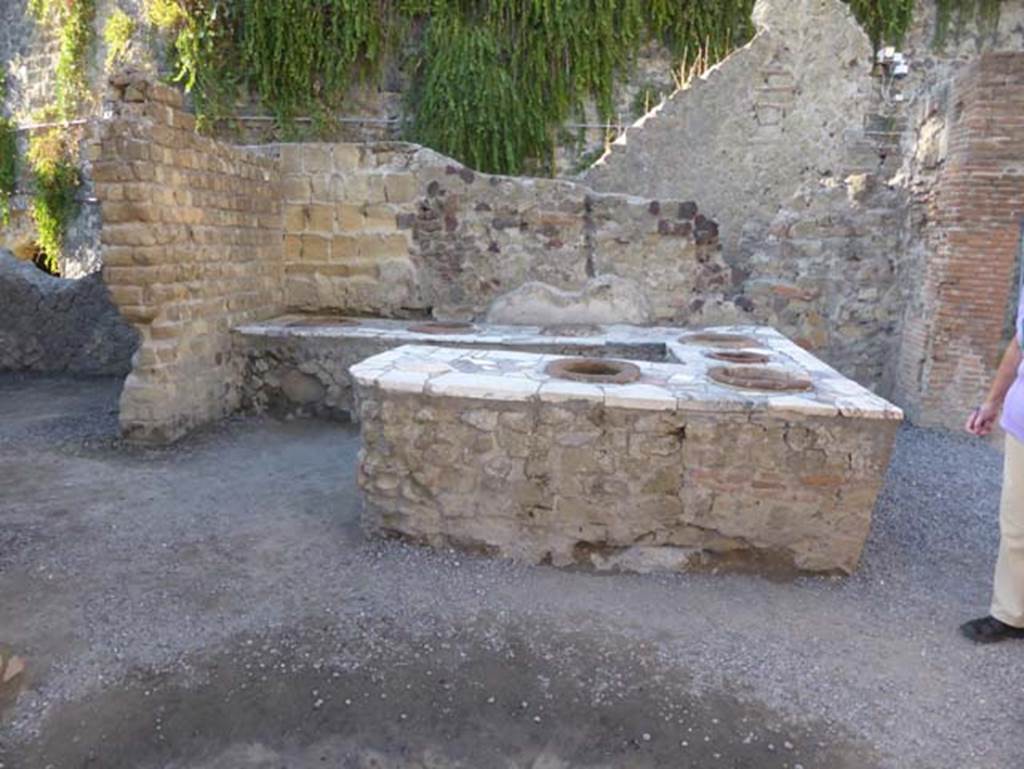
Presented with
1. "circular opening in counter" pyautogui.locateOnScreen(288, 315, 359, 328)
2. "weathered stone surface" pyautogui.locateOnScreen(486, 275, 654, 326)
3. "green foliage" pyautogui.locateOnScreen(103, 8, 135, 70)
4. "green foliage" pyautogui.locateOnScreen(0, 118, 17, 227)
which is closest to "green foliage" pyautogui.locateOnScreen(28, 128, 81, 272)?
"green foliage" pyautogui.locateOnScreen(0, 118, 17, 227)

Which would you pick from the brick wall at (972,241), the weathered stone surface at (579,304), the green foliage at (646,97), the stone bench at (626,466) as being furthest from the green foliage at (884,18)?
the stone bench at (626,466)

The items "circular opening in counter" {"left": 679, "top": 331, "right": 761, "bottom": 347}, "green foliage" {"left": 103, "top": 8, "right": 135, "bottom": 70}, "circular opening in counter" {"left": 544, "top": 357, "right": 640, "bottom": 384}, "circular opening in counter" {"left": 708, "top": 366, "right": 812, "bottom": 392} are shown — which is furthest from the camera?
"green foliage" {"left": 103, "top": 8, "right": 135, "bottom": 70}

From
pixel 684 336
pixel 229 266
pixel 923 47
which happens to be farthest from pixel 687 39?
pixel 229 266

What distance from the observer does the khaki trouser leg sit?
2.85m

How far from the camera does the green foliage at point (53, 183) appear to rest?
13688 mm

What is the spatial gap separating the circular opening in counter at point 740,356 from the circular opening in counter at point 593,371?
0.81 meters

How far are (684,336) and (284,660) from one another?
4.15 meters

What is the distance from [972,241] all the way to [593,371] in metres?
3.84

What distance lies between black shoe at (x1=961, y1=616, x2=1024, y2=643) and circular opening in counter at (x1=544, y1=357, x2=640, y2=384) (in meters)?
1.85

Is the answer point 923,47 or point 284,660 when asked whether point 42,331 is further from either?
point 923,47

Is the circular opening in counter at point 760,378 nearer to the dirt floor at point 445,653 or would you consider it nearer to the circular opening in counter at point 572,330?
the dirt floor at point 445,653

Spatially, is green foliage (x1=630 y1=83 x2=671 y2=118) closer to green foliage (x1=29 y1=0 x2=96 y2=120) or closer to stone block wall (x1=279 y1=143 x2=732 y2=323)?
stone block wall (x1=279 y1=143 x2=732 y2=323)

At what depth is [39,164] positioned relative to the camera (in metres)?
13.8

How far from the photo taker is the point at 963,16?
12.5 metres
